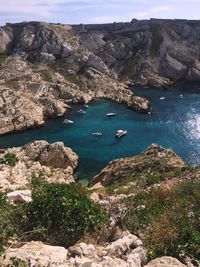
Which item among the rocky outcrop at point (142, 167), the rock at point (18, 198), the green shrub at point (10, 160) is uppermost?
the rock at point (18, 198)

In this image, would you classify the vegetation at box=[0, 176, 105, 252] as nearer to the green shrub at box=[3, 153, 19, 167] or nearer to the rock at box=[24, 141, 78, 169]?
the green shrub at box=[3, 153, 19, 167]

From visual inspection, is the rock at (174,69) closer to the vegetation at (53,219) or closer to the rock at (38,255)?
the vegetation at (53,219)

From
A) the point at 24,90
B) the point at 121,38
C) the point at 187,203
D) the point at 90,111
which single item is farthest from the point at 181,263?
the point at 121,38

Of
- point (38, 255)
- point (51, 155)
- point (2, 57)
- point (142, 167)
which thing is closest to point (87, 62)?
point (2, 57)

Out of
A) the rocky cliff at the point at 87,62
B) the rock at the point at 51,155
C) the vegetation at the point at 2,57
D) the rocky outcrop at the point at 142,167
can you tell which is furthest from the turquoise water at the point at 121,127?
the vegetation at the point at 2,57

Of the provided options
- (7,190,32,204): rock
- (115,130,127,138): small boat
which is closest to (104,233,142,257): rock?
(7,190,32,204): rock

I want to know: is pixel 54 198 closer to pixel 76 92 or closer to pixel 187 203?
pixel 187 203

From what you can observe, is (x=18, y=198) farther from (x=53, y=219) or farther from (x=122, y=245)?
(x=122, y=245)
